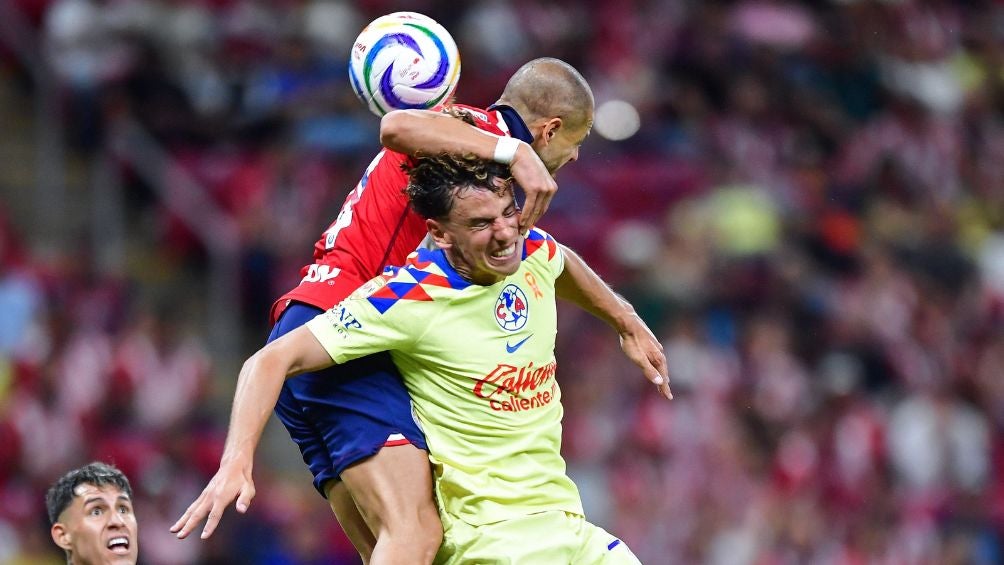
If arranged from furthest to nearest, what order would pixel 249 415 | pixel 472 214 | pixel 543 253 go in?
pixel 543 253 → pixel 472 214 → pixel 249 415

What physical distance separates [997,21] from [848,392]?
5.67 m

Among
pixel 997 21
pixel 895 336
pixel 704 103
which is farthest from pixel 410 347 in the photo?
pixel 997 21

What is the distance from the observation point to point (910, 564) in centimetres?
1032

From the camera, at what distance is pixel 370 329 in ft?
14.7

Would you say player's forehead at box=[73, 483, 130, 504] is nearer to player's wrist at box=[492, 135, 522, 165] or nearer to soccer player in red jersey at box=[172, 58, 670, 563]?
soccer player in red jersey at box=[172, 58, 670, 563]

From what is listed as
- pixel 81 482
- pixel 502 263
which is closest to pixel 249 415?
pixel 502 263

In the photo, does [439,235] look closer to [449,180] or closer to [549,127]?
[449,180]

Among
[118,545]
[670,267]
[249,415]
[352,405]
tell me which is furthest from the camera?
[670,267]

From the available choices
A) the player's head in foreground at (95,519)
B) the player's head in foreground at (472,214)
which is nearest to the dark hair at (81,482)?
the player's head in foreground at (95,519)

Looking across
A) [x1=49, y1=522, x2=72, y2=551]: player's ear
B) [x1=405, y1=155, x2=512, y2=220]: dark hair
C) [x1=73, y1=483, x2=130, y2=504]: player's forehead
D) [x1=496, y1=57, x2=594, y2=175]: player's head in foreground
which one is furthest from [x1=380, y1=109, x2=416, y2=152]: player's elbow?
[x1=49, y1=522, x2=72, y2=551]: player's ear

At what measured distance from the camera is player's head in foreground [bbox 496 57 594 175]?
496 cm

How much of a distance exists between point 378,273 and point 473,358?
59cm

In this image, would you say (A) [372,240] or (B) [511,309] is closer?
(B) [511,309]

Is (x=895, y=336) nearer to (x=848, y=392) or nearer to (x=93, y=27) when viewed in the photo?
(x=848, y=392)
